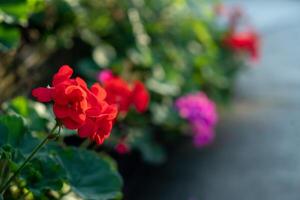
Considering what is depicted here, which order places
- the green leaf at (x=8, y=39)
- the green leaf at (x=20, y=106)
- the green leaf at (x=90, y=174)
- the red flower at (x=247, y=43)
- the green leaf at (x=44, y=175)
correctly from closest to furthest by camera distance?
the green leaf at (x=44, y=175)
the green leaf at (x=90, y=174)
the green leaf at (x=20, y=106)
the green leaf at (x=8, y=39)
the red flower at (x=247, y=43)

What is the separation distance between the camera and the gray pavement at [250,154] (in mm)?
2660

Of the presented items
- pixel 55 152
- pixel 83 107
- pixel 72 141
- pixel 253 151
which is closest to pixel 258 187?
pixel 253 151

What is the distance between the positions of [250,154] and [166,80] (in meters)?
0.57

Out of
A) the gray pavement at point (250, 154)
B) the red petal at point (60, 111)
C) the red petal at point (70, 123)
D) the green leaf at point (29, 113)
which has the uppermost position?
the red petal at point (60, 111)

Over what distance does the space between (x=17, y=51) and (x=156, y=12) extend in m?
1.00

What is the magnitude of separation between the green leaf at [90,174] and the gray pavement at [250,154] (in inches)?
37.3

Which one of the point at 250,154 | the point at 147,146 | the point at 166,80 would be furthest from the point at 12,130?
the point at 250,154

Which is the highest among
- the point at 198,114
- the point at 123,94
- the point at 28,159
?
the point at 28,159

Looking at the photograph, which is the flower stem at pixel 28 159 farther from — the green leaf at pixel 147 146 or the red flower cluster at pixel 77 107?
the green leaf at pixel 147 146

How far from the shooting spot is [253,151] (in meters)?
3.11

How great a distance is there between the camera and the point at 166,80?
9.46 ft

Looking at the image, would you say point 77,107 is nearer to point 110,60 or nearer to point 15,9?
point 15,9

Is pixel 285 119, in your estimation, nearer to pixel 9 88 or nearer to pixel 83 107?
pixel 9 88

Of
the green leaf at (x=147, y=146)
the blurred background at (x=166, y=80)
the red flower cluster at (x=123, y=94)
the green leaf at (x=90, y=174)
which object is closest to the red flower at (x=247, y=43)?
the blurred background at (x=166, y=80)
